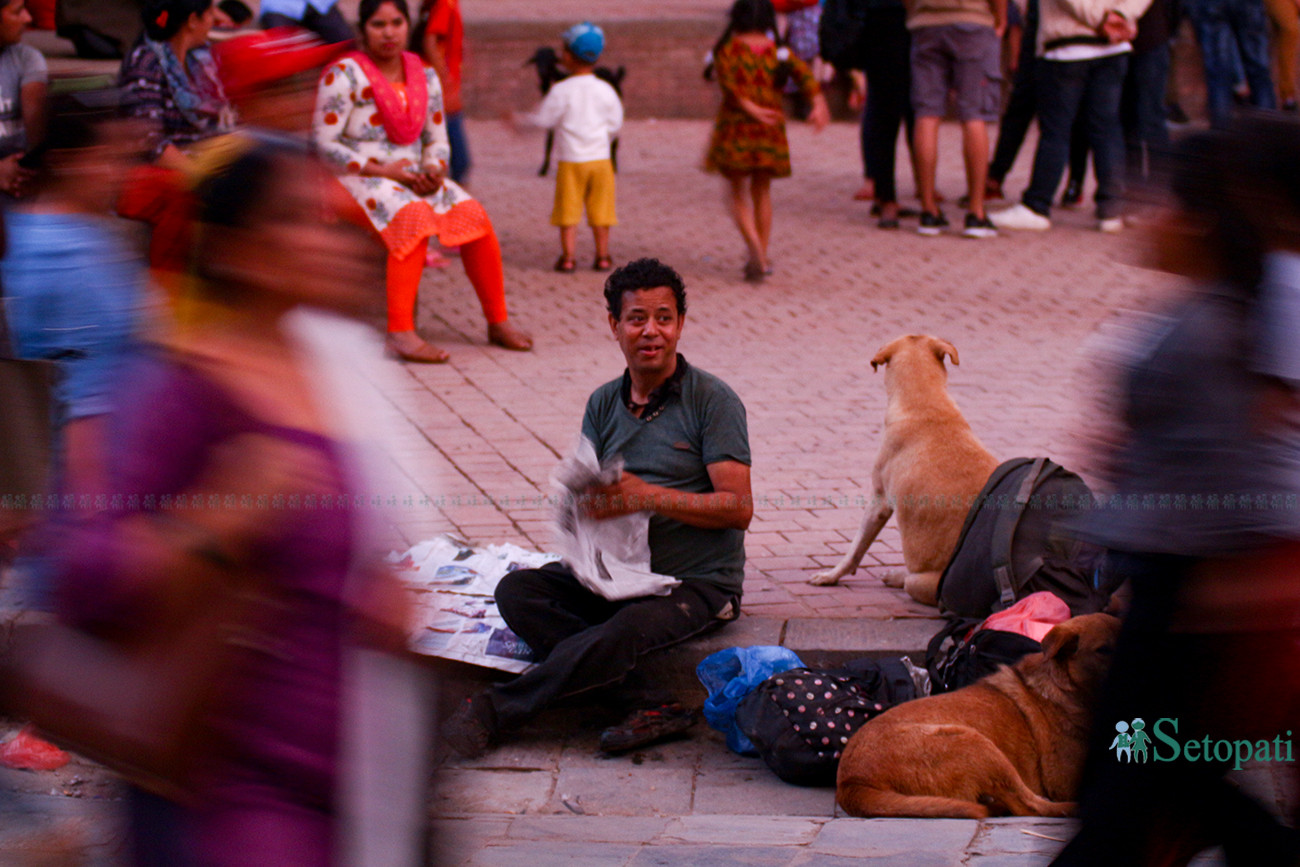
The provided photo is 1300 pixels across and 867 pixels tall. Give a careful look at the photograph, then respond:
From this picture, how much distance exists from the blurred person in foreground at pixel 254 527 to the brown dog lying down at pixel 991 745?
218 cm

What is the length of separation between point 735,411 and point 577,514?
634 millimetres

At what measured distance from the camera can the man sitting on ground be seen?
455cm

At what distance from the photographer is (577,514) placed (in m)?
4.52

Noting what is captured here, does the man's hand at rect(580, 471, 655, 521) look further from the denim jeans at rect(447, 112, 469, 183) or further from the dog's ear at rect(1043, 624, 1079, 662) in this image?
the denim jeans at rect(447, 112, 469, 183)

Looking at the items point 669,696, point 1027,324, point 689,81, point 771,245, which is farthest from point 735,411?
point 689,81

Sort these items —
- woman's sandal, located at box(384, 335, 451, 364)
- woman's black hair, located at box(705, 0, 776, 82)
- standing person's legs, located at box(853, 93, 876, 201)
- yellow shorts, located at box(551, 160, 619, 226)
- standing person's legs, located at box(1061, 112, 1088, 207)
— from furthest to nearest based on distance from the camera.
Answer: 1. standing person's legs, located at box(1061, 112, 1088, 207)
2. standing person's legs, located at box(853, 93, 876, 201)
3. yellow shorts, located at box(551, 160, 619, 226)
4. woman's black hair, located at box(705, 0, 776, 82)
5. woman's sandal, located at box(384, 335, 451, 364)

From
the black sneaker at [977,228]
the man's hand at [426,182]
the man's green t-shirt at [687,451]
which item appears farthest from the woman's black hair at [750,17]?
the man's green t-shirt at [687,451]

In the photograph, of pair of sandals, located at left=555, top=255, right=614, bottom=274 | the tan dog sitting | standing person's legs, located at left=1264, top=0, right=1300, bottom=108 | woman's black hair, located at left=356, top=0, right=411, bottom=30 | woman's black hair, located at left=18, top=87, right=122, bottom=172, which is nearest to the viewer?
woman's black hair, located at left=18, top=87, right=122, bottom=172

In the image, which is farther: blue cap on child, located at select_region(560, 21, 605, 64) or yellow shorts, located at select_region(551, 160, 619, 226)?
yellow shorts, located at select_region(551, 160, 619, 226)

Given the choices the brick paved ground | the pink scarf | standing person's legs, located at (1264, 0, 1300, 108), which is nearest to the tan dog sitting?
the brick paved ground

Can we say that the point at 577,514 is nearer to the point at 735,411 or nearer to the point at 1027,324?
the point at 735,411

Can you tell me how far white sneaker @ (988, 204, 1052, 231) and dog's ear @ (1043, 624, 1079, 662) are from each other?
8245 millimetres

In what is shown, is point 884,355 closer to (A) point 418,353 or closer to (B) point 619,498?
(B) point 619,498

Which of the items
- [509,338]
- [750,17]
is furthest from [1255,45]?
[509,338]
